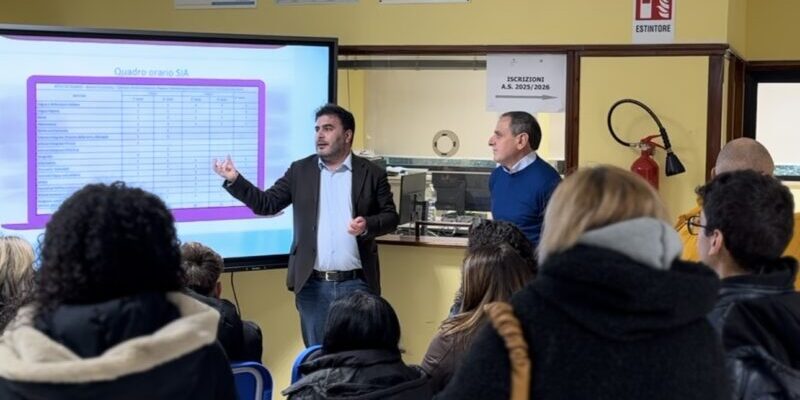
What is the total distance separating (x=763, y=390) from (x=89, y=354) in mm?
1303

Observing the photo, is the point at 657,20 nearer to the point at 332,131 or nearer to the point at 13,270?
the point at 332,131

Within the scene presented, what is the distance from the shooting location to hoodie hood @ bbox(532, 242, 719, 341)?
4.27 feet

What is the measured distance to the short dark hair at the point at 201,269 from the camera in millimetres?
2646

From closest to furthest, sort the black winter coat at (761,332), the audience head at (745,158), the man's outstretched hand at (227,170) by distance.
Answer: the black winter coat at (761,332) → the audience head at (745,158) → the man's outstretched hand at (227,170)

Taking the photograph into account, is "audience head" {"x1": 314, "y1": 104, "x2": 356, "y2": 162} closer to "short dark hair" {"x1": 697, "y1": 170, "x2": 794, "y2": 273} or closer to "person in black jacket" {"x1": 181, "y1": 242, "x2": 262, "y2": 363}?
"person in black jacket" {"x1": 181, "y1": 242, "x2": 262, "y2": 363}

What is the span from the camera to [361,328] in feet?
6.67

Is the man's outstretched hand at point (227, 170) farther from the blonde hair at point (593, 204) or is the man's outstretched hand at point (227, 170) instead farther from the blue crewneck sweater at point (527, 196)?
the blonde hair at point (593, 204)

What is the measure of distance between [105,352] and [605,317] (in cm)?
80

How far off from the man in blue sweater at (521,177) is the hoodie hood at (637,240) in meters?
2.44


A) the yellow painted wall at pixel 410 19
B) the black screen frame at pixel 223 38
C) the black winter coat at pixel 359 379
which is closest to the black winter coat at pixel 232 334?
the black winter coat at pixel 359 379

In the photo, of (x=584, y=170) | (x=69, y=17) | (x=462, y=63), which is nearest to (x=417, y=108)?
(x=462, y=63)

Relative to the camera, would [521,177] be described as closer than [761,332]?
No

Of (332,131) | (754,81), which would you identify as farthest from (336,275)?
(754,81)

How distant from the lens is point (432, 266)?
435 centimetres
